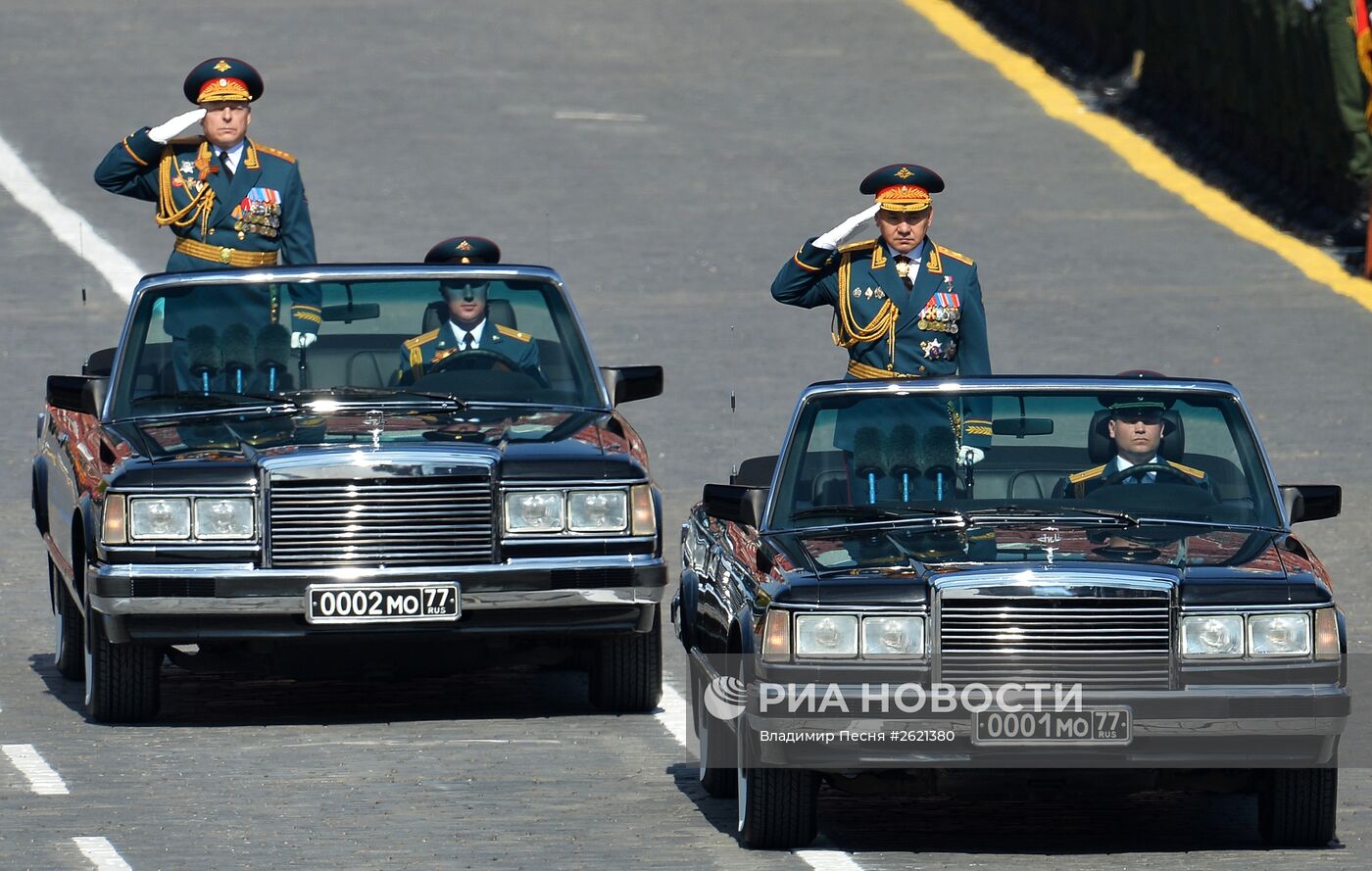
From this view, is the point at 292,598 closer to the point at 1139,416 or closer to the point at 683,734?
the point at 683,734

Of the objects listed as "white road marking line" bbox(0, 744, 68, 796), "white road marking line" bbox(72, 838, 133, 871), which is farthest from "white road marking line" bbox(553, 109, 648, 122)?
"white road marking line" bbox(72, 838, 133, 871)

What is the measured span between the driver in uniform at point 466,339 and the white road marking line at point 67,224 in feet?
33.0

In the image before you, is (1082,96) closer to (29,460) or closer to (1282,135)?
(1282,135)

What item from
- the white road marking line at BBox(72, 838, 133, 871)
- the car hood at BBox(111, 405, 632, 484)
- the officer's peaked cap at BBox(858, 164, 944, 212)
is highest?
the officer's peaked cap at BBox(858, 164, 944, 212)

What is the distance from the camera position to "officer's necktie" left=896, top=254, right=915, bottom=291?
1309 cm

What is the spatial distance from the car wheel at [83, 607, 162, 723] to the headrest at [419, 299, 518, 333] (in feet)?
6.06

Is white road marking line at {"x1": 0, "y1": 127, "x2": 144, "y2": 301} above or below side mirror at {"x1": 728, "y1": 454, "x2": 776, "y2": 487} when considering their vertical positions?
above

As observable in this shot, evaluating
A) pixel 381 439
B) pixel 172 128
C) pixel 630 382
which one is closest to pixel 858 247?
pixel 630 382

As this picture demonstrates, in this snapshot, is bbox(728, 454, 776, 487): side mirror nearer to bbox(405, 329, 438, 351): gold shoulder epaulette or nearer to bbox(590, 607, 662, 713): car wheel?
bbox(590, 607, 662, 713): car wheel

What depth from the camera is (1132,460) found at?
34.8 feet

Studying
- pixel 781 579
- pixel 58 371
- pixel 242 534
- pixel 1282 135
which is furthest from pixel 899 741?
pixel 1282 135

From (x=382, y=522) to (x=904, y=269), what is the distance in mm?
2478

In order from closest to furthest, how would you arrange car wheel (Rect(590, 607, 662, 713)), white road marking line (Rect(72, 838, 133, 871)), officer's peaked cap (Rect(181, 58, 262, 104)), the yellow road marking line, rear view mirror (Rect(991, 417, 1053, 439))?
white road marking line (Rect(72, 838, 133, 871)) → rear view mirror (Rect(991, 417, 1053, 439)) → car wheel (Rect(590, 607, 662, 713)) → officer's peaked cap (Rect(181, 58, 262, 104)) → the yellow road marking line

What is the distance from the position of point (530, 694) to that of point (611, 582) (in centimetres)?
A: 117
